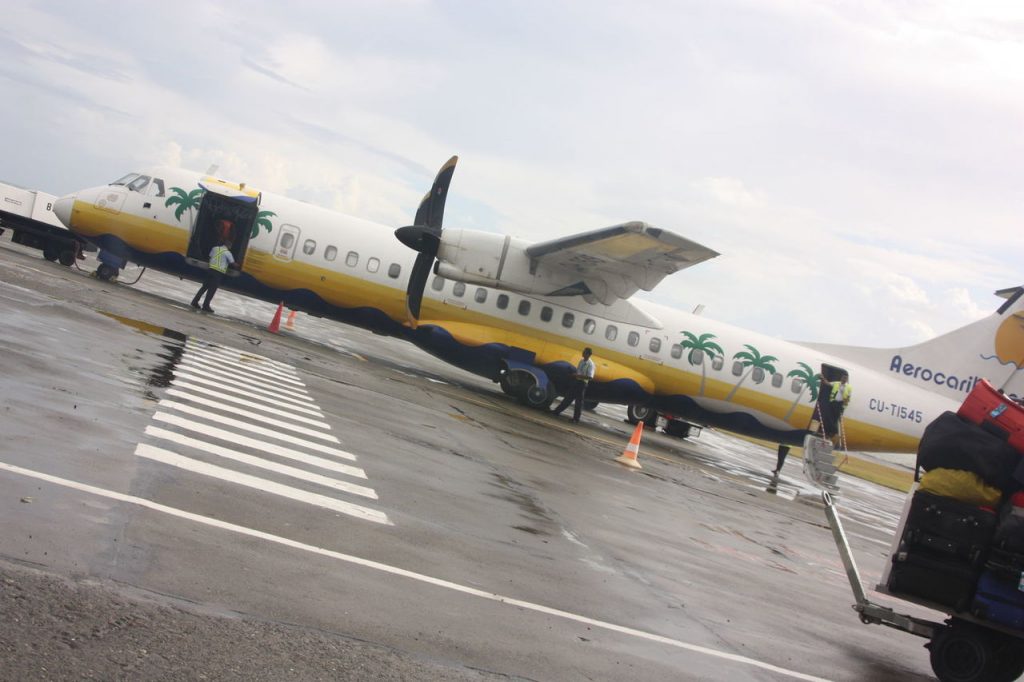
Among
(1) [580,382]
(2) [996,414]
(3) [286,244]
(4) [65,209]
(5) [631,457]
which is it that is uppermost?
(3) [286,244]

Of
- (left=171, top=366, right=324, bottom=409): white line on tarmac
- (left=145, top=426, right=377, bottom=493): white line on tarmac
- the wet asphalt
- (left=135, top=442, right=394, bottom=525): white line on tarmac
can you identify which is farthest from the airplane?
(left=135, top=442, right=394, bottom=525): white line on tarmac

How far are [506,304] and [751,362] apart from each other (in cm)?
700

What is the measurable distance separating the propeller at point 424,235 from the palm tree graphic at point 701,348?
729cm

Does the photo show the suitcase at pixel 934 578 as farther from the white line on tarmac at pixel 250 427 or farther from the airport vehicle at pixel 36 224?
the airport vehicle at pixel 36 224

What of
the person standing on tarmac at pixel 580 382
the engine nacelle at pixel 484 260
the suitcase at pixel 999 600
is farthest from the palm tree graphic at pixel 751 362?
the suitcase at pixel 999 600

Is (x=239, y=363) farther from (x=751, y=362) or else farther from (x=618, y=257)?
(x=751, y=362)

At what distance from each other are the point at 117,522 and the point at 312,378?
11227mm

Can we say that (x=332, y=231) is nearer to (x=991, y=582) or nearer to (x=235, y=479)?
(x=235, y=479)

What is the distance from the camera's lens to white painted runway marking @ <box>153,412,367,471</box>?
9.64 metres

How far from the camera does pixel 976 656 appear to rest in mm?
7375

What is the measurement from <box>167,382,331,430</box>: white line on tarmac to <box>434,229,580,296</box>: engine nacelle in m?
11.3

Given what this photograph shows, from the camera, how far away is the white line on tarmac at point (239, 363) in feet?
50.7

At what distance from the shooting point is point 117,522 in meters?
5.97

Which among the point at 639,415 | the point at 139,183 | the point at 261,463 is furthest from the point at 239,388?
the point at 639,415
